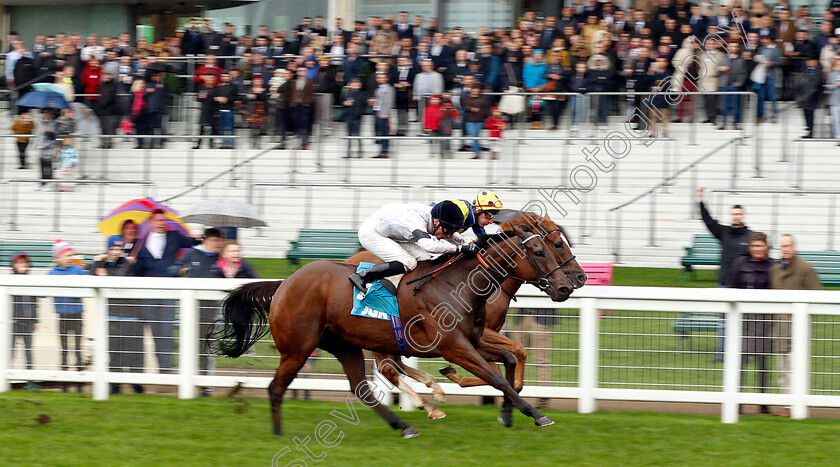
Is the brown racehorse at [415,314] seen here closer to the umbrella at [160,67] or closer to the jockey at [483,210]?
the jockey at [483,210]

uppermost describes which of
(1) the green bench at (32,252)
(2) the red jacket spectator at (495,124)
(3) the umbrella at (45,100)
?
(3) the umbrella at (45,100)

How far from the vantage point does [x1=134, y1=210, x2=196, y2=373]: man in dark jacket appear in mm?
7121

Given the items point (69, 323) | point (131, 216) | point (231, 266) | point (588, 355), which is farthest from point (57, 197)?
point (588, 355)

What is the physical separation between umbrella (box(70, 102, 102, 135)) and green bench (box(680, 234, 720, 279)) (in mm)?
8495

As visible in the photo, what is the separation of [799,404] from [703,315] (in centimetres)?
83

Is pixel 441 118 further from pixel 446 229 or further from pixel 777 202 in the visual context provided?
pixel 446 229

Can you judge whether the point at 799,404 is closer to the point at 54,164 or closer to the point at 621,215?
the point at 621,215

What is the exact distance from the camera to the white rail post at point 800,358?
6.32 meters

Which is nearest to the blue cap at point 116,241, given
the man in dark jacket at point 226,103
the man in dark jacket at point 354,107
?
the man in dark jacket at point 354,107

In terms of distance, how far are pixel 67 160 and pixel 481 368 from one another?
955 centimetres

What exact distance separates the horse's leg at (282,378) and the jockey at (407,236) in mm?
604

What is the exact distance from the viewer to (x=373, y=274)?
6.07 m

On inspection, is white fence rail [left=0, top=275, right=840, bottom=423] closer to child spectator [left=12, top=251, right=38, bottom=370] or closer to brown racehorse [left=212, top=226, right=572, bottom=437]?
child spectator [left=12, top=251, right=38, bottom=370]

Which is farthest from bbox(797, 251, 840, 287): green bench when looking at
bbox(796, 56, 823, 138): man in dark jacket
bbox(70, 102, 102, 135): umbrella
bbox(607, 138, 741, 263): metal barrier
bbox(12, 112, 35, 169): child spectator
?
bbox(12, 112, 35, 169): child spectator
